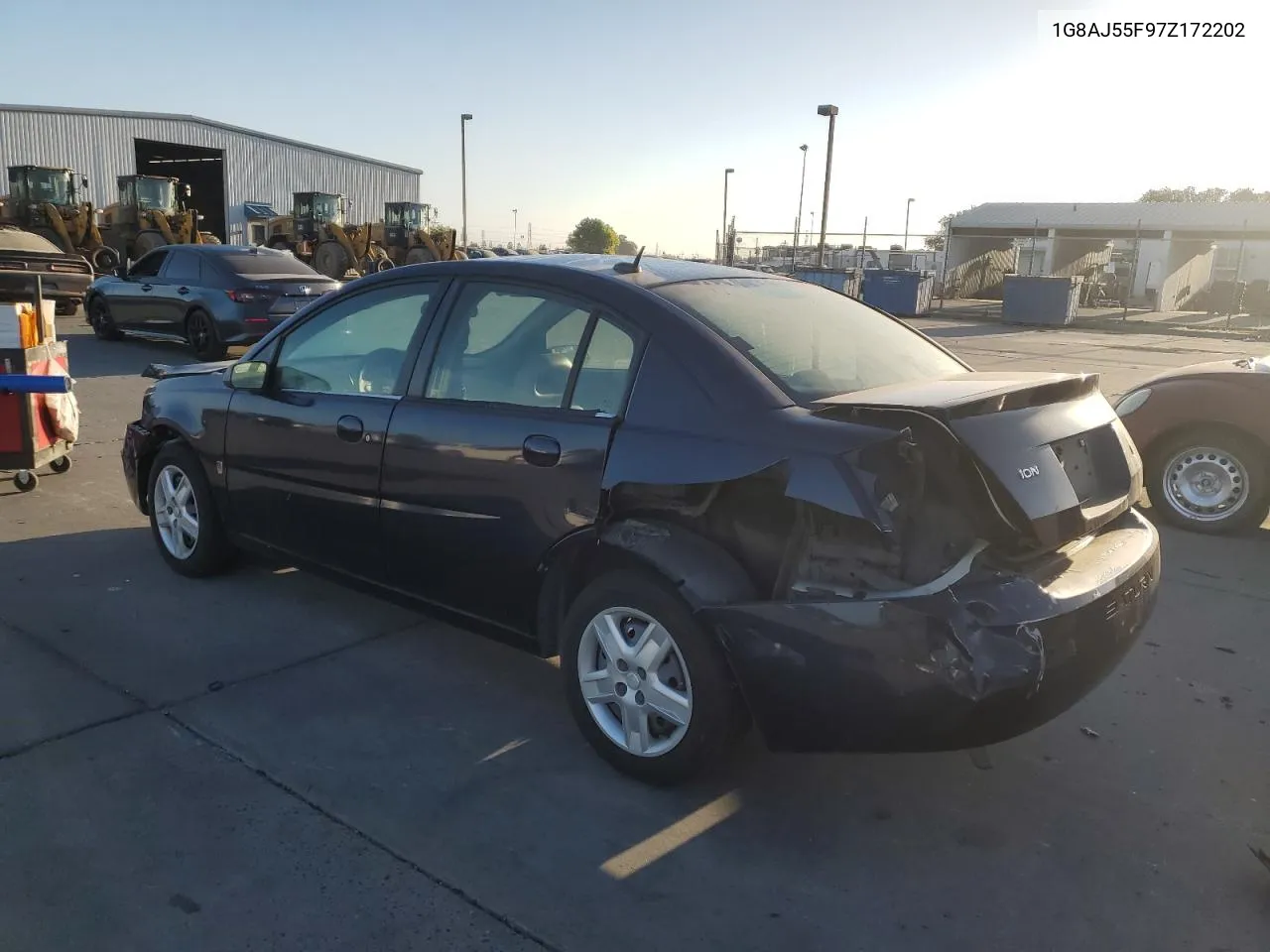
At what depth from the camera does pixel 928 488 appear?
274 centimetres

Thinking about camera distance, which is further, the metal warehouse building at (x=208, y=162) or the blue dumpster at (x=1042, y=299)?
the metal warehouse building at (x=208, y=162)

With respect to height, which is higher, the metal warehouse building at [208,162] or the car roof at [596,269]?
the metal warehouse building at [208,162]

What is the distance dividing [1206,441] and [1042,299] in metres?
23.6

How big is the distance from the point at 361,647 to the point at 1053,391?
115 inches

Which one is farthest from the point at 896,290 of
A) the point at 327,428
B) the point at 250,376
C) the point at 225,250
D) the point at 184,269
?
the point at 327,428

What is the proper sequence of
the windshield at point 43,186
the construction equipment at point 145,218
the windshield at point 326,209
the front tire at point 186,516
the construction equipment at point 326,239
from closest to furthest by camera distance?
the front tire at point 186,516 → the windshield at point 43,186 → the construction equipment at point 145,218 → the construction equipment at point 326,239 → the windshield at point 326,209

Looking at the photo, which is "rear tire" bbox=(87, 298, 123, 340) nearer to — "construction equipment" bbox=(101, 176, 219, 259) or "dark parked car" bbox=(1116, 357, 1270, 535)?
"construction equipment" bbox=(101, 176, 219, 259)

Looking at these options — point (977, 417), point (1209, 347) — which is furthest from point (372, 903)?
point (1209, 347)

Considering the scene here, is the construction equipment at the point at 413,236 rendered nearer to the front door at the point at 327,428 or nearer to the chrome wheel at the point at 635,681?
the front door at the point at 327,428

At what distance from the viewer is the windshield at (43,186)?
84.8ft

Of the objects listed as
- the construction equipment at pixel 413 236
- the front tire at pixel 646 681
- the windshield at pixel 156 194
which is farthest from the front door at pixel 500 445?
the windshield at pixel 156 194

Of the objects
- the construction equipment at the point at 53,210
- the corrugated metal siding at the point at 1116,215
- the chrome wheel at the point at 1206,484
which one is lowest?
the chrome wheel at the point at 1206,484

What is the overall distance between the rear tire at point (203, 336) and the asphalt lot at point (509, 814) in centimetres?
952

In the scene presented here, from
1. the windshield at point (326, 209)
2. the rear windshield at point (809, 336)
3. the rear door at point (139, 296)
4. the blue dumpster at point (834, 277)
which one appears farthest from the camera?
the windshield at point (326, 209)
